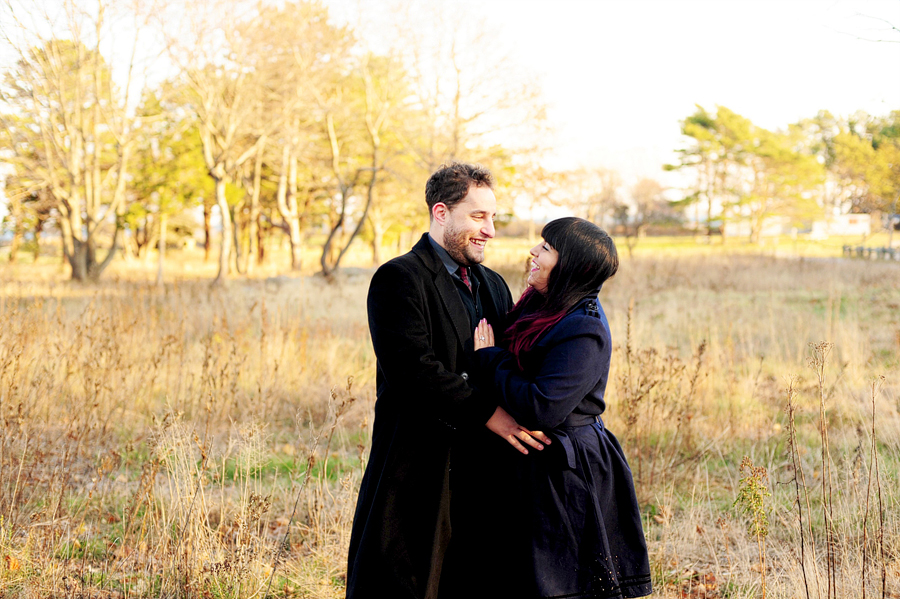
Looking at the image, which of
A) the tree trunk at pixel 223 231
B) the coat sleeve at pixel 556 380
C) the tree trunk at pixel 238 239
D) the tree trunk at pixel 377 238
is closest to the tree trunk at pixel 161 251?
the tree trunk at pixel 223 231

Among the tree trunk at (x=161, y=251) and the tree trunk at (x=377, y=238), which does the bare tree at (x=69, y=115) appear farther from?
the tree trunk at (x=377, y=238)

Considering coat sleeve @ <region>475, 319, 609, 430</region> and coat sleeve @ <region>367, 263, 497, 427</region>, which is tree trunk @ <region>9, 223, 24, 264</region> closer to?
A: coat sleeve @ <region>367, 263, 497, 427</region>

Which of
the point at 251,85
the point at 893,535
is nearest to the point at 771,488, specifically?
the point at 893,535

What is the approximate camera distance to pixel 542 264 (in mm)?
2338

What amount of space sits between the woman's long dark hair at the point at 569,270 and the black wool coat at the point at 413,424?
0.88 ft

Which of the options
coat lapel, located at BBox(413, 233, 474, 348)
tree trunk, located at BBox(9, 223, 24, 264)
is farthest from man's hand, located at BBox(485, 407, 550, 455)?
tree trunk, located at BBox(9, 223, 24, 264)

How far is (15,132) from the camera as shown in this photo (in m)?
19.3

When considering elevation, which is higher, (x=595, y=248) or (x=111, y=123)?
(x=111, y=123)

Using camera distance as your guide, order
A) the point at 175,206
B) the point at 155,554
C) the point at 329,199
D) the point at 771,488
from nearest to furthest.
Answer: the point at 155,554 < the point at 771,488 < the point at 175,206 < the point at 329,199

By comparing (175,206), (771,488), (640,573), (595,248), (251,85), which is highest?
(251,85)

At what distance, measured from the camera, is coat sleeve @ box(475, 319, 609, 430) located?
6.84 feet

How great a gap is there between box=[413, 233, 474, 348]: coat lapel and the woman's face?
307 mm

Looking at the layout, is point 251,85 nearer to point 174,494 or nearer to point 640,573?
point 174,494

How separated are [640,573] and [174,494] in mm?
2676
